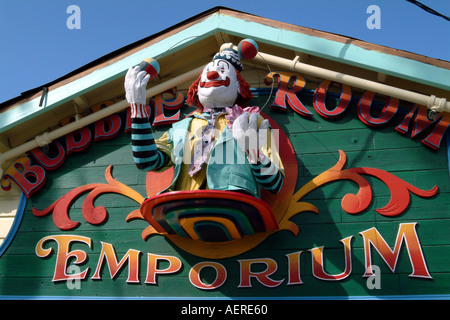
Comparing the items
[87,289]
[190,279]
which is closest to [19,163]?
[87,289]

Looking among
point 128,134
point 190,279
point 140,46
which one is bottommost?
point 190,279

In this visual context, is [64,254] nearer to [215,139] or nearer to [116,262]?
[116,262]

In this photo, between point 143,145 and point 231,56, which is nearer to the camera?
point 143,145

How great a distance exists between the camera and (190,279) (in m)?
4.77

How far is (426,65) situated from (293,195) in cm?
142

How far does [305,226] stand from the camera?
4.77 m

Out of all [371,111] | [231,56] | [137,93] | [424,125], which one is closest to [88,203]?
[137,93]

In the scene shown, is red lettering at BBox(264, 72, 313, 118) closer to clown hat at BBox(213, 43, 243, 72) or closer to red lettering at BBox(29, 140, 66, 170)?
clown hat at BBox(213, 43, 243, 72)

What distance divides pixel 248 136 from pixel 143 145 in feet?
2.57

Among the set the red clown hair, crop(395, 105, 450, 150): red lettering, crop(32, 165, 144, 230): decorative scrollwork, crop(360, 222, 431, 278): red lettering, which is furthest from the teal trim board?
crop(360, 222, 431, 278): red lettering

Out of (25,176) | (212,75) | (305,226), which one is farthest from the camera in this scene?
(25,176)

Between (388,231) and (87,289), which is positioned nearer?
(388,231)
